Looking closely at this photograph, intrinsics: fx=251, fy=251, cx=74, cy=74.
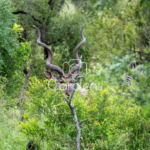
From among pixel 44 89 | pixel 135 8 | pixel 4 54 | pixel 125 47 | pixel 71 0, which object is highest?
pixel 71 0

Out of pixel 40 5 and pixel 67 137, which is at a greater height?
pixel 40 5

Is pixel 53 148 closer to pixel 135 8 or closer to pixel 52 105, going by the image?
pixel 52 105

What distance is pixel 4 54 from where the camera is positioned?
295 inches

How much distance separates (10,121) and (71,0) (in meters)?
11.1

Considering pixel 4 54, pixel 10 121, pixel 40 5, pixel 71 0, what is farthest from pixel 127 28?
pixel 10 121

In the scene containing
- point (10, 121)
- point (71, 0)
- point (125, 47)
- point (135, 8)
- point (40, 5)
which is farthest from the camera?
point (71, 0)

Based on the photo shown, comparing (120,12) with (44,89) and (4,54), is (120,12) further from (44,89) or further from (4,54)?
(44,89)

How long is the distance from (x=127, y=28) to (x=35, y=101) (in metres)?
10.3

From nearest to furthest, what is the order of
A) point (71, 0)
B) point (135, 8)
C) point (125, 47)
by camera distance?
1. point (135, 8)
2. point (125, 47)
3. point (71, 0)

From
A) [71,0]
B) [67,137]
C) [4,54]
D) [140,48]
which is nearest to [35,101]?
[67,137]

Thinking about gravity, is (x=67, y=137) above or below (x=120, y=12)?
below

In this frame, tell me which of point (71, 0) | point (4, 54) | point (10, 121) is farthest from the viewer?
point (71, 0)

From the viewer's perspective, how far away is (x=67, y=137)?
163 inches

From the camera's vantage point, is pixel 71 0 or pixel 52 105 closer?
pixel 52 105
